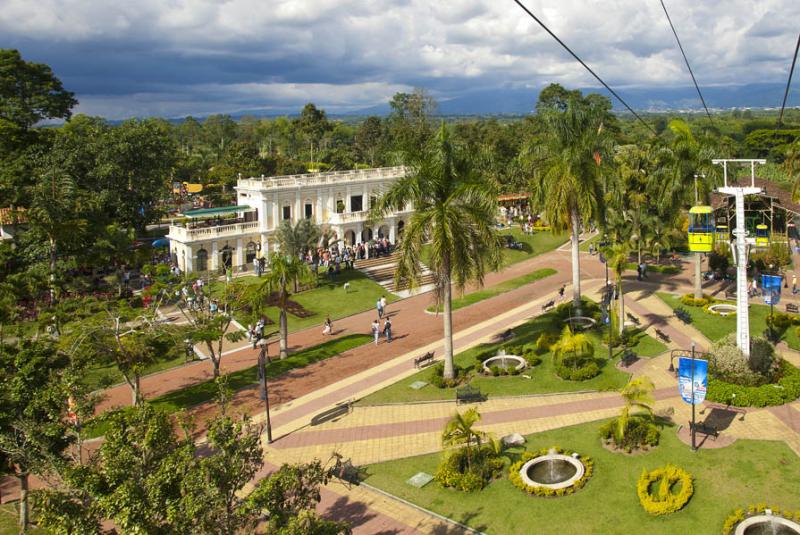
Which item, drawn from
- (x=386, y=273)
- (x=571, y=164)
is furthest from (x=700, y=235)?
(x=386, y=273)

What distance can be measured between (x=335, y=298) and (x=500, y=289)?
1197 centimetres

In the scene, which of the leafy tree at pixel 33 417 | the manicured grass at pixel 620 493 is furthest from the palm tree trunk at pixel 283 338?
the leafy tree at pixel 33 417

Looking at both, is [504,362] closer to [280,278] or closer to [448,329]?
[448,329]

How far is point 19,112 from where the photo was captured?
55.8 metres

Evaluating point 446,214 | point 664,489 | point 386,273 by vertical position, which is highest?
point 446,214

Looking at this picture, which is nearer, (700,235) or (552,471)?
(552,471)

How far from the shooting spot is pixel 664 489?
17156 millimetres

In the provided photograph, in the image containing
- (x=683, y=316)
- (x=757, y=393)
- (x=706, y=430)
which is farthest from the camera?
(x=683, y=316)

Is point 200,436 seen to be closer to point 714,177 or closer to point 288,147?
point 714,177

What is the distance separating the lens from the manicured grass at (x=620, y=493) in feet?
54.9

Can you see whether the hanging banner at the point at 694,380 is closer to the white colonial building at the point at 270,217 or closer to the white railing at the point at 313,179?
the white colonial building at the point at 270,217

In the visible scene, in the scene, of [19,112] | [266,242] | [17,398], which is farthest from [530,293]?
[19,112]

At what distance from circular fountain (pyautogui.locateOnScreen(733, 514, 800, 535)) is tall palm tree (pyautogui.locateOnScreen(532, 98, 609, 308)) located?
63.7 ft

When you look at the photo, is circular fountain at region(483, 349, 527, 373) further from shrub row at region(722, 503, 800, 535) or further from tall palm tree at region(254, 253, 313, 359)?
shrub row at region(722, 503, 800, 535)
